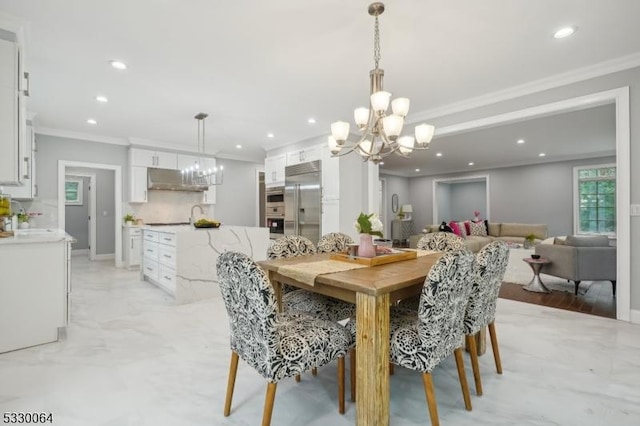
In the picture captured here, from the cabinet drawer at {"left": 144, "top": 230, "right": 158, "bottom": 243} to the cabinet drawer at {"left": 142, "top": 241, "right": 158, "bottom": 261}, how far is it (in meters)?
0.06

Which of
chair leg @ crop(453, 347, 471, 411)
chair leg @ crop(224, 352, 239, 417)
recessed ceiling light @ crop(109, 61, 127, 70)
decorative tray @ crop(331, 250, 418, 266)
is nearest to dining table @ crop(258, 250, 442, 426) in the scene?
decorative tray @ crop(331, 250, 418, 266)

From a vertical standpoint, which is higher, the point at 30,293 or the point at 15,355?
the point at 30,293

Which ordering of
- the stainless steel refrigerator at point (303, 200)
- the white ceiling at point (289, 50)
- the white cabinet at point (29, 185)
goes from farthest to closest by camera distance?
the stainless steel refrigerator at point (303, 200) → the white cabinet at point (29, 185) → the white ceiling at point (289, 50)

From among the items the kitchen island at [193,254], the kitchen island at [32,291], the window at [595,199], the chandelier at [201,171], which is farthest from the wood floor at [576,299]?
the window at [595,199]

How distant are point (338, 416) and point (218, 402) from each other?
26.8 inches

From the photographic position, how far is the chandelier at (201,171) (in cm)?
491

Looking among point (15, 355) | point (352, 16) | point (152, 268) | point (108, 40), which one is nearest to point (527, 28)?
point (352, 16)

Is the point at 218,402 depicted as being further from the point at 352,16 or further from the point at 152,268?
the point at 152,268

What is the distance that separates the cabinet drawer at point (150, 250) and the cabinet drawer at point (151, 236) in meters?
0.06

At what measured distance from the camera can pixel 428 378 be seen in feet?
4.99

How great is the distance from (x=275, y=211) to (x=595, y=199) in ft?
26.3

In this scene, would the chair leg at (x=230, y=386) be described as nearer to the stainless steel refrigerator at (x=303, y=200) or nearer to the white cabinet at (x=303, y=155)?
the stainless steel refrigerator at (x=303, y=200)

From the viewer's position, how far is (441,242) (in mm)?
2895

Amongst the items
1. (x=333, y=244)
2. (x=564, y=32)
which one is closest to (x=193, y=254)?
(x=333, y=244)
